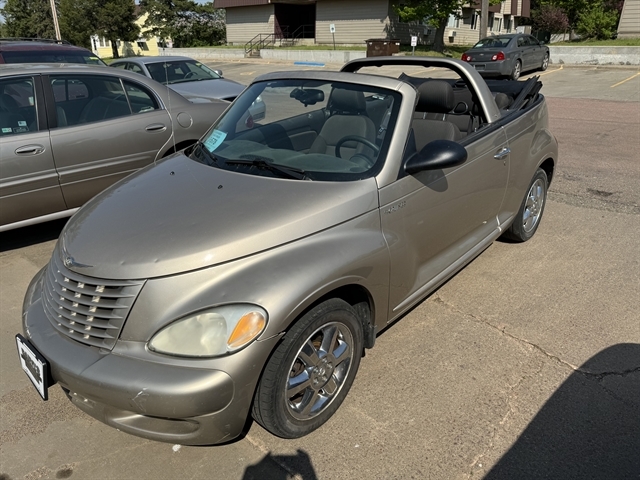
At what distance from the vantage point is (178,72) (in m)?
10.6

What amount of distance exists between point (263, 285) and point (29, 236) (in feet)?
13.2

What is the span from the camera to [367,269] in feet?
8.87

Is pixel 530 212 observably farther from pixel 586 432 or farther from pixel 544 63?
pixel 544 63

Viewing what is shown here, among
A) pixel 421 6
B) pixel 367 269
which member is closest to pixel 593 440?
pixel 367 269

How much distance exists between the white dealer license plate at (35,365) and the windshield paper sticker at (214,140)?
5.28 feet

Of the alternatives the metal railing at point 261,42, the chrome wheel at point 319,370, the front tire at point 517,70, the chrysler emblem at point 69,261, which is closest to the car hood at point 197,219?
the chrysler emblem at point 69,261

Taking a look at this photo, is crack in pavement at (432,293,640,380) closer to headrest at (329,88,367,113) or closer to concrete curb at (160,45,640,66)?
headrest at (329,88,367,113)

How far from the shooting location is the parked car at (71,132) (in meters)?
4.62

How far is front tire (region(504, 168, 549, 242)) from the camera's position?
4.70m

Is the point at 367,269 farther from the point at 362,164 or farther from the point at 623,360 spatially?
the point at 623,360

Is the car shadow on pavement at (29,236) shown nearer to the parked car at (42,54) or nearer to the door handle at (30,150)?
the door handle at (30,150)

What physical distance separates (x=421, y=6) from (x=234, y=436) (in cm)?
3095

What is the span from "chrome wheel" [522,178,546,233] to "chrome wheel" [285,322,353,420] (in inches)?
107

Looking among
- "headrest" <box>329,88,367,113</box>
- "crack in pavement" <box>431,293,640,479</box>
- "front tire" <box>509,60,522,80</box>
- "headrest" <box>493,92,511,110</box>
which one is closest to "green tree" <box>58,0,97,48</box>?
"front tire" <box>509,60,522,80</box>
